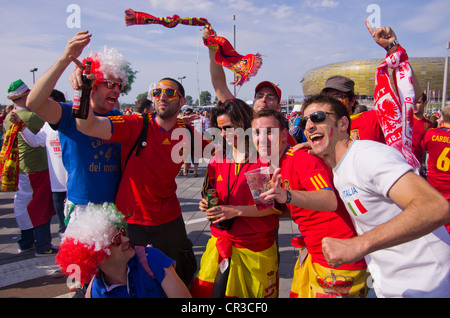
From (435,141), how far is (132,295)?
451cm

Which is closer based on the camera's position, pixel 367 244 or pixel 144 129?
pixel 367 244

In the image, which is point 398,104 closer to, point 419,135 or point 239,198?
point 239,198

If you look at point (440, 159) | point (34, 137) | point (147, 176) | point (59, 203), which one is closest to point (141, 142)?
point (147, 176)

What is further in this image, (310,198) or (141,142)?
(141,142)

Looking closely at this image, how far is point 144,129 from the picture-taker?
9.12 ft

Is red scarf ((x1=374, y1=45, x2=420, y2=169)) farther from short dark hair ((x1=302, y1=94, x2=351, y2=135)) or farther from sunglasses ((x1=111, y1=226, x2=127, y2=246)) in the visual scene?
sunglasses ((x1=111, y1=226, x2=127, y2=246))

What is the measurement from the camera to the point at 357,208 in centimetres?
166

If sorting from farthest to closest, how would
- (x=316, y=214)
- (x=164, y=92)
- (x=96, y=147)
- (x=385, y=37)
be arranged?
(x=164, y=92) → (x=96, y=147) → (x=385, y=37) → (x=316, y=214)

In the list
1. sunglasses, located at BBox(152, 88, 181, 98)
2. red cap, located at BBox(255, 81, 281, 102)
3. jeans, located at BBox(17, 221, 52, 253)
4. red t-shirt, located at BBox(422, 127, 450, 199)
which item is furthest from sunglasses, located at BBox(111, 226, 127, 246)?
red t-shirt, located at BBox(422, 127, 450, 199)

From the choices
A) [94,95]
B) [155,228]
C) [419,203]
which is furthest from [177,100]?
[419,203]

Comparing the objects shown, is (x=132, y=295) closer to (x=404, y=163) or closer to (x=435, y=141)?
(x=404, y=163)

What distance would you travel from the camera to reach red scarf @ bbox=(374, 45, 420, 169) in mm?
2359

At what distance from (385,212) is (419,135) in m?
4.50

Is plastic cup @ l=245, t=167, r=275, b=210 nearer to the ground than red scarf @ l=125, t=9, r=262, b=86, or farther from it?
nearer to the ground
